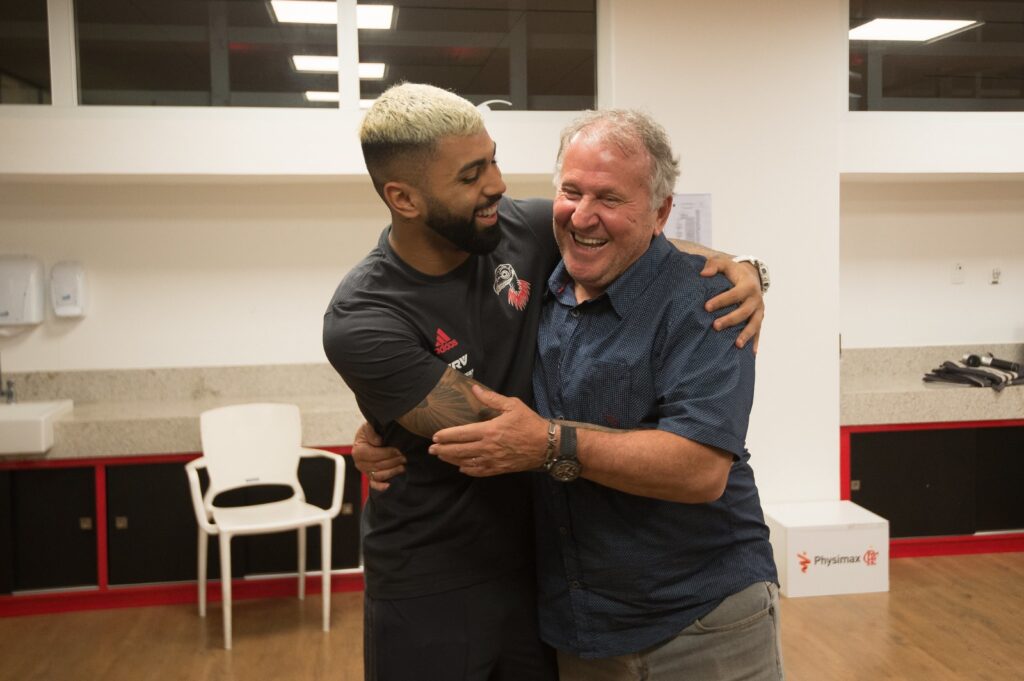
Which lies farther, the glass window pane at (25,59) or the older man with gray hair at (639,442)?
the glass window pane at (25,59)

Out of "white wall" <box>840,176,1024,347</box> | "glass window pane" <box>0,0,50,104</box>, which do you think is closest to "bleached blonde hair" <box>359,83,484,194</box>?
"glass window pane" <box>0,0,50,104</box>

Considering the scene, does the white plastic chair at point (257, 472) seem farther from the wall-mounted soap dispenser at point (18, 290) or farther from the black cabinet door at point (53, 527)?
the wall-mounted soap dispenser at point (18, 290)

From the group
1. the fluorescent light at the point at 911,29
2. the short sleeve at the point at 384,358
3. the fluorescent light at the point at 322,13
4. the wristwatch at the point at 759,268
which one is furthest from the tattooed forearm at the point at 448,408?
the fluorescent light at the point at 911,29

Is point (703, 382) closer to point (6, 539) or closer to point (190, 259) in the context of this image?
point (6, 539)

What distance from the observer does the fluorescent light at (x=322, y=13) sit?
4.68m

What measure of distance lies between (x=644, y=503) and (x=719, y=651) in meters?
0.30

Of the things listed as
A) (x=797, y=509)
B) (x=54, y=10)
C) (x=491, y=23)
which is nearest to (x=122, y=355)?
(x=54, y=10)

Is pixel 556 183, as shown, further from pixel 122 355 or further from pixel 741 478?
Result: pixel 122 355

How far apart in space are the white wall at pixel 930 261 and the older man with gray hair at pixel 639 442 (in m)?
4.19

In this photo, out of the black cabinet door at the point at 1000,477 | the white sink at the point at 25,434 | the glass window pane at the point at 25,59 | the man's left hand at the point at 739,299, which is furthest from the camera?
the black cabinet door at the point at 1000,477

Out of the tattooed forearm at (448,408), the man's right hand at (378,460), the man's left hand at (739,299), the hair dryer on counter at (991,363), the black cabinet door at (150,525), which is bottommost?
the black cabinet door at (150,525)

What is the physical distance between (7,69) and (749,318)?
425 centimetres

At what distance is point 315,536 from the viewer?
4629 millimetres

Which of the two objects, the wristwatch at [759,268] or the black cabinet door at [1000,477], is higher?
the wristwatch at [759,268]
